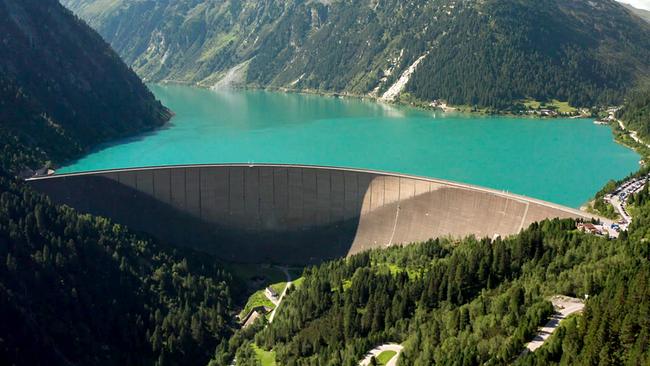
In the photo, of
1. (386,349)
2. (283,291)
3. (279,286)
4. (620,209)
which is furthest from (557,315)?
(279,286)

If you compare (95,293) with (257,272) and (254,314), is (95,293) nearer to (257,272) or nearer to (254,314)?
(254,314)

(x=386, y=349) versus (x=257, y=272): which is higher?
(x=386, y=349)

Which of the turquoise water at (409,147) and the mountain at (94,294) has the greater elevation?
the turquoise water at (409,147)

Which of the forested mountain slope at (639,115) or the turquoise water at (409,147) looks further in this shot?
the forested mountain slope at (639,115)

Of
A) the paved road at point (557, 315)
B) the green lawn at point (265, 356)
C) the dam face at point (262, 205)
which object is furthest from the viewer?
the dam face at point (262, 205)

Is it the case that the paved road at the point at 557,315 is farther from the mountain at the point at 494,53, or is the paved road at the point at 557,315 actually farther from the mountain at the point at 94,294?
the mountain at the point at 494,53

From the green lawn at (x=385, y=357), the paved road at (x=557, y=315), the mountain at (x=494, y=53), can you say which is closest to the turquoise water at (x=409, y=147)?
the mountain at (x=494, y=53)

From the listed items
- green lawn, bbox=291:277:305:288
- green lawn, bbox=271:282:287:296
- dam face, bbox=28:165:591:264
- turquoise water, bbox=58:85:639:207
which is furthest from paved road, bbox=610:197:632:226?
green lawn, bbox=271:282:287:296
